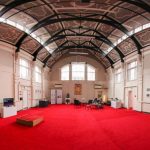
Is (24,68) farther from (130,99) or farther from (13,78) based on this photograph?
(130,99)

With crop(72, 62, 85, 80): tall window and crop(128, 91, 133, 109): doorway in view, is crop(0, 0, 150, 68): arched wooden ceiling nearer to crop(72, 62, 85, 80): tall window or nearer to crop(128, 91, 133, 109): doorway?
crop(128, 91, 133, 109): doorway

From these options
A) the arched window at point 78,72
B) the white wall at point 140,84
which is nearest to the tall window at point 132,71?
the white wall at point 140,84

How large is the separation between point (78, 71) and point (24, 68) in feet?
33.8

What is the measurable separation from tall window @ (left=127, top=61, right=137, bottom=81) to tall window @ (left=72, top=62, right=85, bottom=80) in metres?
8.83

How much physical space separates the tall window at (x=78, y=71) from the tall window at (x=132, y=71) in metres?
8.83

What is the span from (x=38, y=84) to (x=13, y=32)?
29.2ft

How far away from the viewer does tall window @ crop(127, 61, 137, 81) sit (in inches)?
623

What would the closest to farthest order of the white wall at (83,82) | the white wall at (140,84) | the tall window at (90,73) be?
1. the white wall at (140,84)
2. the white wall at (83,82)
3. the tall window at (90,73)

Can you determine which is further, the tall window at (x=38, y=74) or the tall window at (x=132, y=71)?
the tall window at (x=38, y=74)

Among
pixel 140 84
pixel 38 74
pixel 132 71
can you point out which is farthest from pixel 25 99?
pixel 132 71

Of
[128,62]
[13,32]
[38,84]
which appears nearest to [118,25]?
[128,62]

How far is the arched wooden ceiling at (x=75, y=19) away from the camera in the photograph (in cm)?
959

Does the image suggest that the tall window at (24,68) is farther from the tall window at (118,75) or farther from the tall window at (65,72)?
the tall window at (118,75)

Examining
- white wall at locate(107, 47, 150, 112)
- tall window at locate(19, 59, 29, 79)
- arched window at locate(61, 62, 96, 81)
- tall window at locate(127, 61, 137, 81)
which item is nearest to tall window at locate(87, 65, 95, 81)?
arched window at locate(61, 62, 96, 81)
